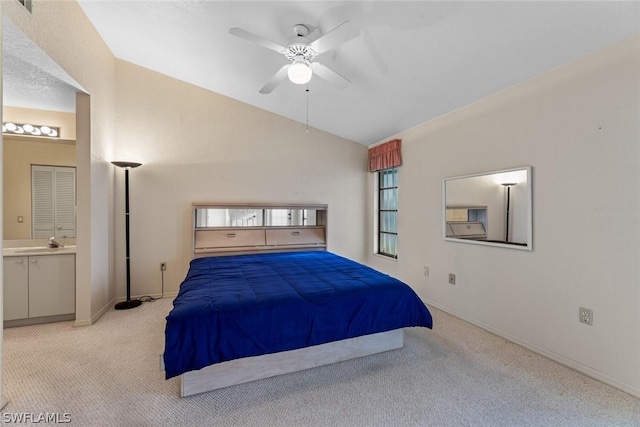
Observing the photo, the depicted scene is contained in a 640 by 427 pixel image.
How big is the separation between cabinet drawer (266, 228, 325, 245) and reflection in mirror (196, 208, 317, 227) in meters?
0.13

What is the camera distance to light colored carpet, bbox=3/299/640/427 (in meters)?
1.74

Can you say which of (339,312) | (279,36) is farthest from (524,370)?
(279,36)

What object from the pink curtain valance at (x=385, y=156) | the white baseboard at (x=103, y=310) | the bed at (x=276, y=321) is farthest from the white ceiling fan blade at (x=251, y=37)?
the white baseboard at (x=103, y=310)

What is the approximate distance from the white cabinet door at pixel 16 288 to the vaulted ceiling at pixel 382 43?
2.78 metres

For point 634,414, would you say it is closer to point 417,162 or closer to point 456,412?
point 456,412

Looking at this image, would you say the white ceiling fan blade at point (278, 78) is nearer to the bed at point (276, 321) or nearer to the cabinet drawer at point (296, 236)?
the bed at point (276, 321)

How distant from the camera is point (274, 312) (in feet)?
6.65

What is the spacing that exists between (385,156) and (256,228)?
7.98ft

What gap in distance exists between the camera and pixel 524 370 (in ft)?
7.44

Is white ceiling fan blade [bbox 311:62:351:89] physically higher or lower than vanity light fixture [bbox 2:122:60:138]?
higher

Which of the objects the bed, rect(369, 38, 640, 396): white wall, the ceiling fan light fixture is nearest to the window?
rect(369, 38, 640, 396): white wall

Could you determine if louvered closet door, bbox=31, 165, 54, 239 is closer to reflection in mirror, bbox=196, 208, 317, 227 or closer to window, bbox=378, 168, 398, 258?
reflection in mirror, bbox=196, 208, 317, 227

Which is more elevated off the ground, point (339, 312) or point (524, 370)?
point (339, 312)

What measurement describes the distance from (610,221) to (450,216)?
1.50 metres
